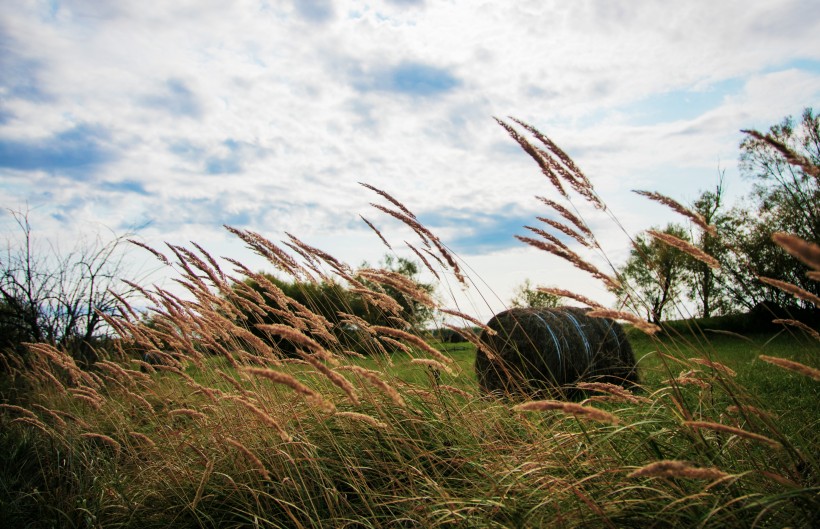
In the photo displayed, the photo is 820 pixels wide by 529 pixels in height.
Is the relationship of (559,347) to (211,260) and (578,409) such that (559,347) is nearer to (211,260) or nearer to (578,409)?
(211,260)

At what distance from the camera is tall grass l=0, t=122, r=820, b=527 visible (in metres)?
1.65

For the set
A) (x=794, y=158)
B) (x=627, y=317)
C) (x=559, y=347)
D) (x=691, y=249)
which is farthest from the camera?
(x=559, y=347)

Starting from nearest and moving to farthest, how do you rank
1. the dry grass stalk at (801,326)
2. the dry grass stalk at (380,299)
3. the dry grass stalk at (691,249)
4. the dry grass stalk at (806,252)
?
the dry grass stalk at (806,252), the dry grass stalk at (691,249), the dry grass stalk at (801,326), the dry grass stalk at (380,299)

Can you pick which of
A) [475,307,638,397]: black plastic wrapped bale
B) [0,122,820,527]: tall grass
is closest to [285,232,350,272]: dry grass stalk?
[0,122,820,527]: tall grass

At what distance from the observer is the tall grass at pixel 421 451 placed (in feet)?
5.41

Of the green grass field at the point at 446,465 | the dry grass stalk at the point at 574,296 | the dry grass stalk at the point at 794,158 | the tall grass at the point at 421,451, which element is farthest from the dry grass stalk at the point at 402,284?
the dry grass stalk at the point at 794,158

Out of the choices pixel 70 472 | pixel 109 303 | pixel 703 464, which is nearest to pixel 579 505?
pixel 703 464

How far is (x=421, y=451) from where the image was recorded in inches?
94.6

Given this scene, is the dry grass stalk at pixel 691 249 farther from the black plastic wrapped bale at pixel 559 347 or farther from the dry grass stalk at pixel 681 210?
the black plastic wrapped bale at pixel 559 347

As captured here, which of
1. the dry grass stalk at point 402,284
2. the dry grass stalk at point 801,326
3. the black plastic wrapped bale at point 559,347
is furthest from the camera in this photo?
the black plastic wrapped bale at point 559,347

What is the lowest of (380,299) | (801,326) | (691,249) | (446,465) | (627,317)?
(446,465)

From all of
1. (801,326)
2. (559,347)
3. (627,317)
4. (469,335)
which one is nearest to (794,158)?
(627,317)

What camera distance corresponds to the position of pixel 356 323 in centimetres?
300

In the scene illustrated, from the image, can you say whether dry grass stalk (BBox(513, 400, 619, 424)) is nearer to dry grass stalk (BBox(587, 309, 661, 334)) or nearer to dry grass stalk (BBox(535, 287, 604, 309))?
dry grass stalk (BBox(587, 309, 661, 334))
